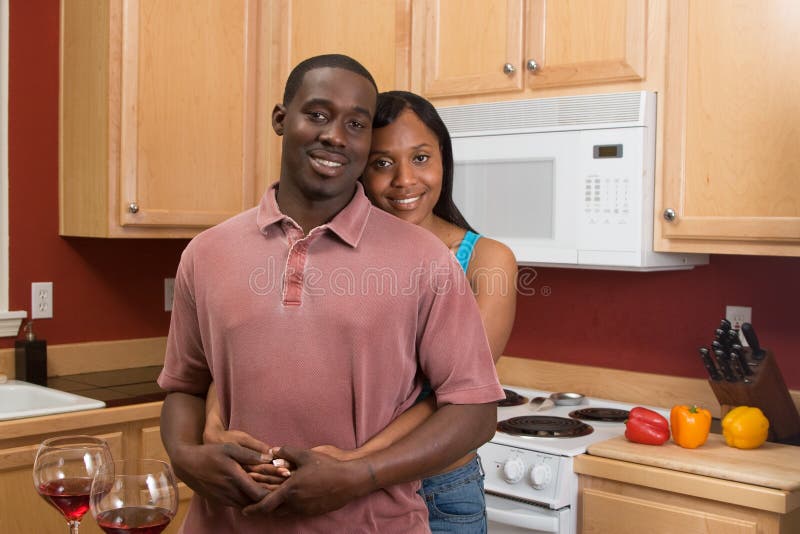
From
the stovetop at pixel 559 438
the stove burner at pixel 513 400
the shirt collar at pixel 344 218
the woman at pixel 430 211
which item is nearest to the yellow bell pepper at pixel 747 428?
the stovetop at pixel 559 438

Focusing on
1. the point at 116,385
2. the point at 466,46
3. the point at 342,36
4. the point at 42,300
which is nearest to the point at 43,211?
the point at 42,300

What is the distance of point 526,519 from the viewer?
87.7 inches

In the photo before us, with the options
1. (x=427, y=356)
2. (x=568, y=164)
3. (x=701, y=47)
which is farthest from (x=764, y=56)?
(x=427, y=356)

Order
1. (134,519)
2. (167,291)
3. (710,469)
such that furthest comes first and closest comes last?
(167,291), (710,469), (134,519)

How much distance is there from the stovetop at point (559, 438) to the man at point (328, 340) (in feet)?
3.60

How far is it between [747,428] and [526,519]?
22.9 inches

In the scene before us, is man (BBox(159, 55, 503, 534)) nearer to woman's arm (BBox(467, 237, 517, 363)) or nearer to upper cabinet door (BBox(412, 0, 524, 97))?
woman's arm (BBox(467, 237, 517, 363))

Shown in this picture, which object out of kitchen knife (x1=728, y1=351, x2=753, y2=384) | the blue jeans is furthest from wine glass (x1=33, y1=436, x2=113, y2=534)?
kitchen knife (x1=728, y1=351, x2=753, y2=384)

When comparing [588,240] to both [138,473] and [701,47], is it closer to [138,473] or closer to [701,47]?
[701,47]

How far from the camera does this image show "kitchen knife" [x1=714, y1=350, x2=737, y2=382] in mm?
2301

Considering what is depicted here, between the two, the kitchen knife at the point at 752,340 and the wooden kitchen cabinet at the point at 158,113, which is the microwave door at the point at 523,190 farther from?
the wooden kitchen cabinet at the point at 158,113

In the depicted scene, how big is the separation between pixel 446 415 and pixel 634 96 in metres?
1.46

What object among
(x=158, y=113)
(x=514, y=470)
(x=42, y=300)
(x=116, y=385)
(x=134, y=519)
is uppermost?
(x=158, y=113)

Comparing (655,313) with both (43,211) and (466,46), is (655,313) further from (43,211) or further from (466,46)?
(43,211)
